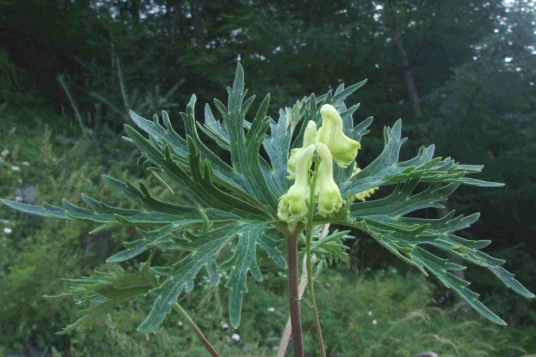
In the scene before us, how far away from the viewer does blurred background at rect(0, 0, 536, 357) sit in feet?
7.52

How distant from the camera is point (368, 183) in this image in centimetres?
72

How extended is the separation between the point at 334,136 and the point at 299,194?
9 centimetres

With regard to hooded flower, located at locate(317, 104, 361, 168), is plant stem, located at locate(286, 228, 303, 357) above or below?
below

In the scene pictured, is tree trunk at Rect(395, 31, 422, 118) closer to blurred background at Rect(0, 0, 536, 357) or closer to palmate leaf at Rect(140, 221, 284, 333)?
blurred background at Rect(0, 0, 536, 357)

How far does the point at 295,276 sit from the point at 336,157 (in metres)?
0.18

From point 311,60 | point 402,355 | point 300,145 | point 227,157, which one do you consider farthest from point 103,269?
point 311,60

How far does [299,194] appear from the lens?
1.83 ft

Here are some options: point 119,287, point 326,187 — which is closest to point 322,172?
point 326,187

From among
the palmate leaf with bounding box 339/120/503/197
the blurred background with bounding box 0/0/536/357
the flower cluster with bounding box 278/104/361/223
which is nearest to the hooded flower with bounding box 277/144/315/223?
the flower cluster with bounding box 278/104/361/223

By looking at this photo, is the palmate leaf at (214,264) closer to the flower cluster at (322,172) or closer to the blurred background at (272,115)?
the flower cluster at (322,172)

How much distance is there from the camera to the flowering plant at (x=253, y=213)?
560 mm

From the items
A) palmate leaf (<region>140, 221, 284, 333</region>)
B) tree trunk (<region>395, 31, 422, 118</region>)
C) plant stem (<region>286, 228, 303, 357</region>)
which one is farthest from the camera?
tree trunk (<region>395, 31, 422, 118</region>)

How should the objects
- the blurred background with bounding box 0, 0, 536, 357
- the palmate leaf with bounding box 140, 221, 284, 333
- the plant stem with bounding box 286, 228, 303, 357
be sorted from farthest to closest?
the blurred background with bounding box 0, 0, 536, 357 < the plant stem with bounding box 286, 228, 303, 357 < the palmate leaf with bounding box 140, 221, 284, 333

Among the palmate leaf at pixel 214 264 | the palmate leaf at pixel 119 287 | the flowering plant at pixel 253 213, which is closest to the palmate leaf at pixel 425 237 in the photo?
the flowering plant at pixel 253 213
